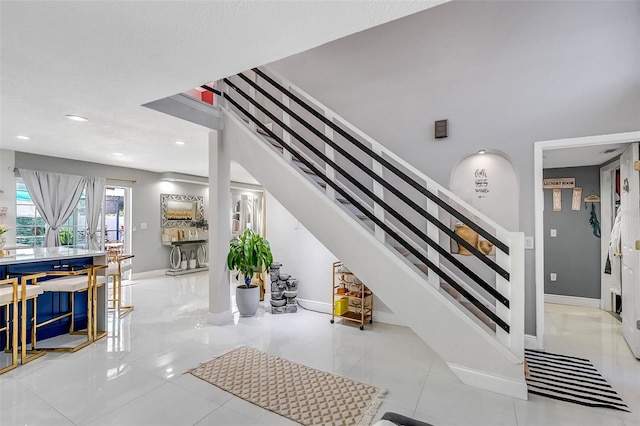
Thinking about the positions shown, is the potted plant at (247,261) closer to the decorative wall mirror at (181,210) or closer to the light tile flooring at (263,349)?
the light tile flooring at (263,349)

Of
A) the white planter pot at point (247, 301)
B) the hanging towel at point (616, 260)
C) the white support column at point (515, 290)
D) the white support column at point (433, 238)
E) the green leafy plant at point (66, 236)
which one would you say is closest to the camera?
the white support column at point (515, 290)

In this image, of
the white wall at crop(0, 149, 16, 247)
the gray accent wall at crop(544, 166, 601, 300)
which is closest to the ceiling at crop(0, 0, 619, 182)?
the white wall at crop(0, 149, 16, 247)

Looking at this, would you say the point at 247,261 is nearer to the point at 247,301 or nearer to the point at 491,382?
the point at 247,301

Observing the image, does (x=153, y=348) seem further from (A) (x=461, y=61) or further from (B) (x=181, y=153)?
(A) (x=461, y=61)

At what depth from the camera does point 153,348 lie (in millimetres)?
3172

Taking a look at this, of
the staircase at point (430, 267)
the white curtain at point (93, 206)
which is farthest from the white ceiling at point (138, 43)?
the white curtain at point (93, 206)

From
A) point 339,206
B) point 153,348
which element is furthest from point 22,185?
point 339,206

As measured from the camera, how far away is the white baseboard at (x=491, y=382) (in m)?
2.30

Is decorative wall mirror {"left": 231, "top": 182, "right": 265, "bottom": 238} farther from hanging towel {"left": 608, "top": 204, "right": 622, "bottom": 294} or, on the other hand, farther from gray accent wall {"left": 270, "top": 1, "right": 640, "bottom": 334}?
hanging towel {"left": 608, "top": 204, "right": 622, "bottom": 294}

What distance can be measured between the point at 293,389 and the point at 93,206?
5.61 m

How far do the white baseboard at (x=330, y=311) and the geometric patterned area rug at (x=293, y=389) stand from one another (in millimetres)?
1526

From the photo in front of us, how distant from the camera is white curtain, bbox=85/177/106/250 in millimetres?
5840

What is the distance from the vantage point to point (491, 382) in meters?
2.38

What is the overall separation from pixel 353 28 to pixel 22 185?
6.16 metres
